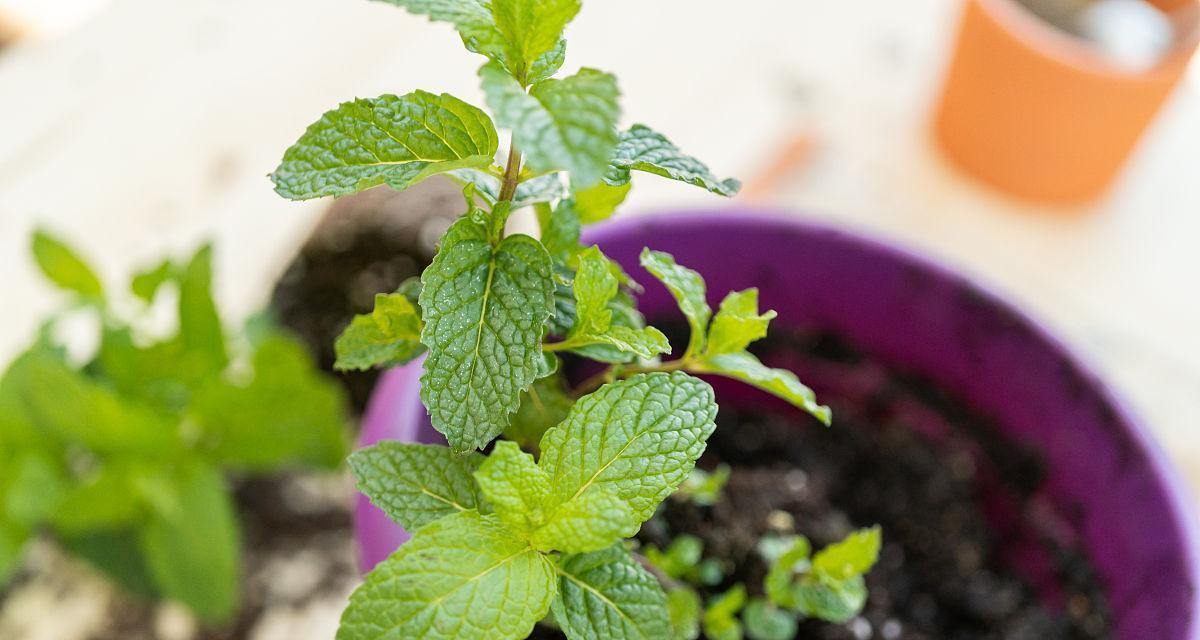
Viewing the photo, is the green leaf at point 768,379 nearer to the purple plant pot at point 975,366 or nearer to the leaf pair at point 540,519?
the leaf pair at point 540,519

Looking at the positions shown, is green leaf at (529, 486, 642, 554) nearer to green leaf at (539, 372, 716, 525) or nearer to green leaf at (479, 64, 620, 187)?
green leaf at (539, 372, 716, 525)

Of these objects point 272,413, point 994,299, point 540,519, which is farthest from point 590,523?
point 272,413

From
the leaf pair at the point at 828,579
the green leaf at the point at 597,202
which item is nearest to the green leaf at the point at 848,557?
the leaf pair at the point at 828,579

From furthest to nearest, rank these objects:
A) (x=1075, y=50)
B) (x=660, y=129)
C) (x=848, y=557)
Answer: (x=660, y=129) < (x=1075, y=50) < (x=848, y=557)

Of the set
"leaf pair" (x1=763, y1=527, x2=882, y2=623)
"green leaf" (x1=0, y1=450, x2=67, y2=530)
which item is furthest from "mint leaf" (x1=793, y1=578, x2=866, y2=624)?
"green leaf" (x1=0, y1=450, x2=67, y2=530)

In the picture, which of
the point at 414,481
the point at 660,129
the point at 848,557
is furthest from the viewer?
the point at 660,129

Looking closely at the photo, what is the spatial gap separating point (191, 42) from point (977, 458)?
0.90 m

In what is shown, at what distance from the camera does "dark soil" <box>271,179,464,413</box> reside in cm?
97

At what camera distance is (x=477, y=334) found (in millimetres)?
412

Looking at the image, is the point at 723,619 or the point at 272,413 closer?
the point at 723,619

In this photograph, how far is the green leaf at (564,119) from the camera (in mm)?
334

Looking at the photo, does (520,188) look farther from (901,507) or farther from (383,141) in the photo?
(901,507)

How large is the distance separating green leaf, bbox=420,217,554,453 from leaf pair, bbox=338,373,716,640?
2 cm

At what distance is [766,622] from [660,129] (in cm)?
61
